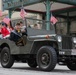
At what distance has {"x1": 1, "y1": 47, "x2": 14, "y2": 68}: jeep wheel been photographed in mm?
11691

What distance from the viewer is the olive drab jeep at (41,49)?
32.9 feet

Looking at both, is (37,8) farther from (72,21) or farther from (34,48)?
(34,48)

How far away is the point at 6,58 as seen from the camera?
39.2 ft

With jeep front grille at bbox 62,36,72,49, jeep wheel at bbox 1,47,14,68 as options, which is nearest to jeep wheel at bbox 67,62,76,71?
jeep front grille at bbox 62,36,72,49

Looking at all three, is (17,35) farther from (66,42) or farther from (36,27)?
(66,42)

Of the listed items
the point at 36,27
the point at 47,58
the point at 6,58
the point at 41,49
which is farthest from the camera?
the point at 6,58

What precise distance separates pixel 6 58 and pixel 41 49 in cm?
212

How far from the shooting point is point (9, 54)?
11.7m

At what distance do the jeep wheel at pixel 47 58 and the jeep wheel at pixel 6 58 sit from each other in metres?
1.64

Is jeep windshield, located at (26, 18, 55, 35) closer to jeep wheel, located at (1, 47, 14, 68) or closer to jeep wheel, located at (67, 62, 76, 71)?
jeep wheel, located at (1, 47, 14, 68)

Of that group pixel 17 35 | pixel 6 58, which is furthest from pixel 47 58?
pixel 6 58

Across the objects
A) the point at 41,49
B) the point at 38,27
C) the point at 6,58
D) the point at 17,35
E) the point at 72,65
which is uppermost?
the point at 38,27

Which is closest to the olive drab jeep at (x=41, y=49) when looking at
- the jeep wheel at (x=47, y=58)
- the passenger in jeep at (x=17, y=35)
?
the jeep wheel at (x=47, y=58)

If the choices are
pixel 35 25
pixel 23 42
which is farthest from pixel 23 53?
pixel 35 25
